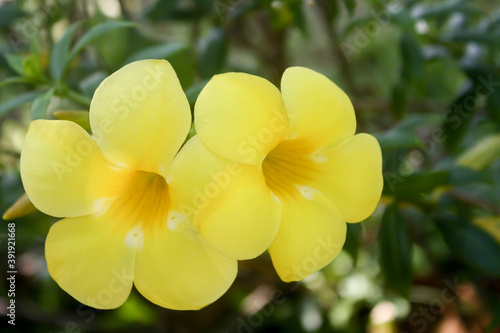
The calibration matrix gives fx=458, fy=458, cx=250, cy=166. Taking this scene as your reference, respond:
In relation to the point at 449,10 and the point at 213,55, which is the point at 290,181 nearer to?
the point at 213,55

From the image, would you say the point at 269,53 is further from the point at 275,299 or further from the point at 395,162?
the point at 275,299

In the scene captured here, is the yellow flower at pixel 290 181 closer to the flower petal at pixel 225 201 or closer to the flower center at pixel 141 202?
the flower petal at pixel 225 201

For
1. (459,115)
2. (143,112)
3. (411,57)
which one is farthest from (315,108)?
(459,115)

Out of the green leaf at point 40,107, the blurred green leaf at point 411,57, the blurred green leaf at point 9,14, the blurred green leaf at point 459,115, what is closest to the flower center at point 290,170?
the green leaf at point 40,107

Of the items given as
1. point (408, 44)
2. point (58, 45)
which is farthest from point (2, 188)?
point (408, 44)

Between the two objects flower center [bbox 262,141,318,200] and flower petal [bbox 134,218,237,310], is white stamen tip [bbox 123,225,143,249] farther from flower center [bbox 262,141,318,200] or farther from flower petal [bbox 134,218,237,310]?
flower center [bbox 262,141,318,200]
